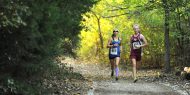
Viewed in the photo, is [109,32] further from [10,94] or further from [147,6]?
[10,94]

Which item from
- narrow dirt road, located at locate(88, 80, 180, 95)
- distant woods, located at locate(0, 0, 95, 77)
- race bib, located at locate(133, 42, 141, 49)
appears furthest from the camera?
race bib, located at locate(133, 42, 141, 49)

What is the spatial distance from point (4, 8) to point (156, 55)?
2090cm

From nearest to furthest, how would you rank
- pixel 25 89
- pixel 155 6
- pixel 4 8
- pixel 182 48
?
pixel 4 8 < pixel 25 89 < pixel 155 6 < pixel 182 48

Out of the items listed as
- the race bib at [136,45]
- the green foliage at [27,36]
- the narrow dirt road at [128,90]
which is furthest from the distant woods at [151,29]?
the green foliage at [27,36]

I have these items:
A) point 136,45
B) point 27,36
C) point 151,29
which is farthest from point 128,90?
point 151,29

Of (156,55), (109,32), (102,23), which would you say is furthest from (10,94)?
(102,23)

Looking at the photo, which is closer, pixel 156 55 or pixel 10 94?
pixel 10 94

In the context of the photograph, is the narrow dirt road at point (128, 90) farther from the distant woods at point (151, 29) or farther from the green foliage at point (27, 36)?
the green foliage at point (27, 36)

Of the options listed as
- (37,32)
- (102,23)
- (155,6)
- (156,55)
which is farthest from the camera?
(102,23)

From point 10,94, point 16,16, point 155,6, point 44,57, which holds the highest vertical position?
point 155,6

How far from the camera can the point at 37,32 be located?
8148mm

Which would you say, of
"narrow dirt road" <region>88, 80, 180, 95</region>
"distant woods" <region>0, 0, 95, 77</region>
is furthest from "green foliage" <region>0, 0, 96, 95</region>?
"narrow dirt road" <region>88, 80, 180, 95</region>

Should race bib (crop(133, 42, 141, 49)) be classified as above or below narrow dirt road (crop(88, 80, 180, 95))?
above

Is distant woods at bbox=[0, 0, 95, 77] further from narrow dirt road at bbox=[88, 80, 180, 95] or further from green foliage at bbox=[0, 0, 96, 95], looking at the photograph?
narrow dirt road at bbox=[88, 80, 180, 95]
